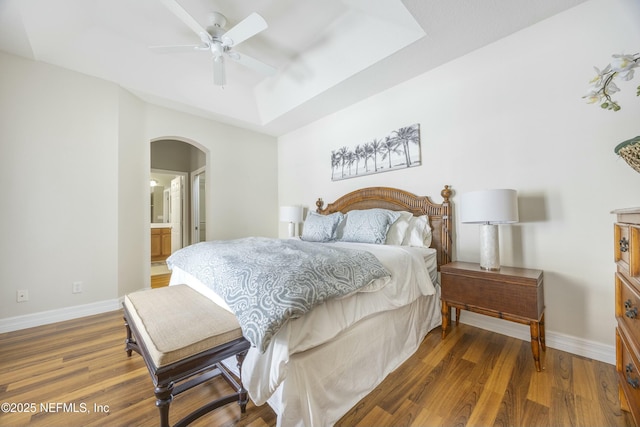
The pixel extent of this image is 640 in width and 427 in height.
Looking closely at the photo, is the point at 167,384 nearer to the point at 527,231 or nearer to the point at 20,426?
the point at 20,426

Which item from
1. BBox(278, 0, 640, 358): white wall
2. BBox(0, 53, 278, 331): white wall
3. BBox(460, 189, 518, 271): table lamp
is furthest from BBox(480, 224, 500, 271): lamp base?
BBox(0, 53, 278, 331): white wall

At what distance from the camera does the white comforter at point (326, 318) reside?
1143 millimetres

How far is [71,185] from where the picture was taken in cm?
268

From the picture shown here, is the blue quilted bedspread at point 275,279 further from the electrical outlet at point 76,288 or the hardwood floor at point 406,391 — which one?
the electrical outlet at point 76,288

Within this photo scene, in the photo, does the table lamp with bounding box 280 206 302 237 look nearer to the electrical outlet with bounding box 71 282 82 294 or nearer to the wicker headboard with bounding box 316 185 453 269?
the wicker headboard with bounding box 316 185 453 269

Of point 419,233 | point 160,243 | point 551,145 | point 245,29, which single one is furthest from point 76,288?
point 551,145

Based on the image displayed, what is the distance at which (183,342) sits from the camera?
3.56 ft

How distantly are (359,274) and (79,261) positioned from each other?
311 centimetres

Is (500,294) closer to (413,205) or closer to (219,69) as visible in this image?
(413,205)

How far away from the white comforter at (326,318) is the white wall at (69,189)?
1646mm

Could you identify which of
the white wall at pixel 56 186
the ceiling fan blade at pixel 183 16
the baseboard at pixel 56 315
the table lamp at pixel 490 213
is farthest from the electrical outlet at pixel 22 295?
the table lamp at pixel 490 213

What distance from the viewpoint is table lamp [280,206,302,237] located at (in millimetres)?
4004

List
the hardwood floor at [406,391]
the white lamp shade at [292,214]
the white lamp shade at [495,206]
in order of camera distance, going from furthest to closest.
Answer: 1. the white lamp shade at [292,214]
2. the white lamp shade at [495,206]
3. the hardwood floor at [406,391]

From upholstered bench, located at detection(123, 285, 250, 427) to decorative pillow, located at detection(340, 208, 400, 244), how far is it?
5.26 ft
